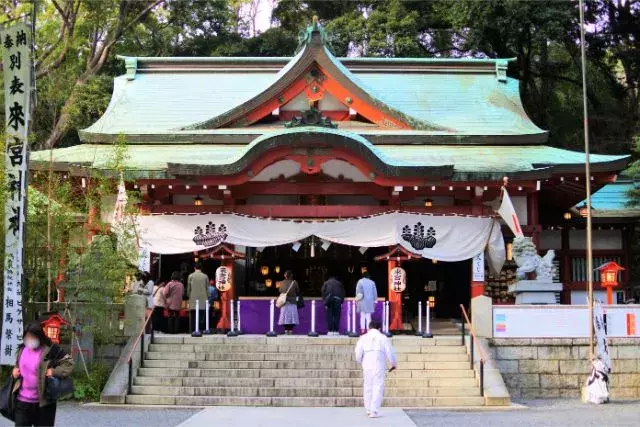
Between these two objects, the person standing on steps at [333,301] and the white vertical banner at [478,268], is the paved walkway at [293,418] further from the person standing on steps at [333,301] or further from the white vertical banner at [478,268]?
the white vertical banner at [478,268]

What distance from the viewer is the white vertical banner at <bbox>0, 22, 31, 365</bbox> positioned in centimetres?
1170

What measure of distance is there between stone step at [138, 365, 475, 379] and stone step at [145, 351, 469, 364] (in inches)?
15.6

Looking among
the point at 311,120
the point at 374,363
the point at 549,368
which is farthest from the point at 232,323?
the point at 549,368

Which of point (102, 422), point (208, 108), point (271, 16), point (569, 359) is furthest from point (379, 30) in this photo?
point (102, 422)

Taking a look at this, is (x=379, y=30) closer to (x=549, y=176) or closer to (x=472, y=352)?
(x=549, y=176)

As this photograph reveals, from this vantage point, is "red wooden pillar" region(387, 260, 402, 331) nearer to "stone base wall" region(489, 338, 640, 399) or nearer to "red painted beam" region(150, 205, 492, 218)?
"red painted beam" region(150, 205, 492, 218)

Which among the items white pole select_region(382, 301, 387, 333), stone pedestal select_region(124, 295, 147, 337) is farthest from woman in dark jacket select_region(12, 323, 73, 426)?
white pole select_region(382, 301, 387, 333)

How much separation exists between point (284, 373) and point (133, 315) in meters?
2.95

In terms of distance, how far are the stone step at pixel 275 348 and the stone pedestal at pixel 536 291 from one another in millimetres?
2026

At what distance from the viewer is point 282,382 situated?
1305 centimetres

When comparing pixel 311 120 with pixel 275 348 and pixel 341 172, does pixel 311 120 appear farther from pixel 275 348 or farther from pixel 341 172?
pixel 275 348

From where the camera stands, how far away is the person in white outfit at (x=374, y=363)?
10977 millimetres

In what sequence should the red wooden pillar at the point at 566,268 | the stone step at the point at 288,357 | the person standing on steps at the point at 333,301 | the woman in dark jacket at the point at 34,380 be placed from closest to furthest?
1. the woman in dark jacket at the point at 34,380
2. the stone step at the point at 288,357
3. the person standing on steps at the point at 333,301
4. the red wooden pillar at the point at 566,268

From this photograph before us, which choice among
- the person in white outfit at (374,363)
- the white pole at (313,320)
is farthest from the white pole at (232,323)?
the person in white outfit at (374,363)
